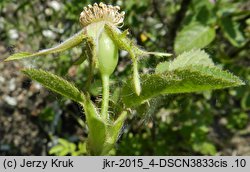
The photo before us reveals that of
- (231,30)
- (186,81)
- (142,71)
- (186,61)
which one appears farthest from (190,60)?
(231,30)

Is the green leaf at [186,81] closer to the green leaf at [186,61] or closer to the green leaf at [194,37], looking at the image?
the green leaf at [186,61]

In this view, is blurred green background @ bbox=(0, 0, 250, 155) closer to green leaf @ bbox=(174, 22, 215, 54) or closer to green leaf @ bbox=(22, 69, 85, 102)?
green leaf @ bbox=(174, 22, 215, 54)

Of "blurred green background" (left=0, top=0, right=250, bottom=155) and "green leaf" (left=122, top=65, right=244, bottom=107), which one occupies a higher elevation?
"blurred green background" (left=0, top=0, right=250, bottom=155)

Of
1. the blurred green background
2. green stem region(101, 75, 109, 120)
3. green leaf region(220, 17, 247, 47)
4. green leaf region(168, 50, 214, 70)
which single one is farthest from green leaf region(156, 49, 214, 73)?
green leaf region(220, 17, 247, 47)

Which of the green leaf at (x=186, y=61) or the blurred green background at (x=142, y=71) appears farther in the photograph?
the blurred green background at (x=142, y=71)

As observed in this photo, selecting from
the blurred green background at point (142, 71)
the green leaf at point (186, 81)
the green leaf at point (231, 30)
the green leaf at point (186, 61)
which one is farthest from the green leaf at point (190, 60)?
the green leaf at point (231, 30)

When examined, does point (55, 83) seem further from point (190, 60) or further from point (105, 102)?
point (190, 60)
